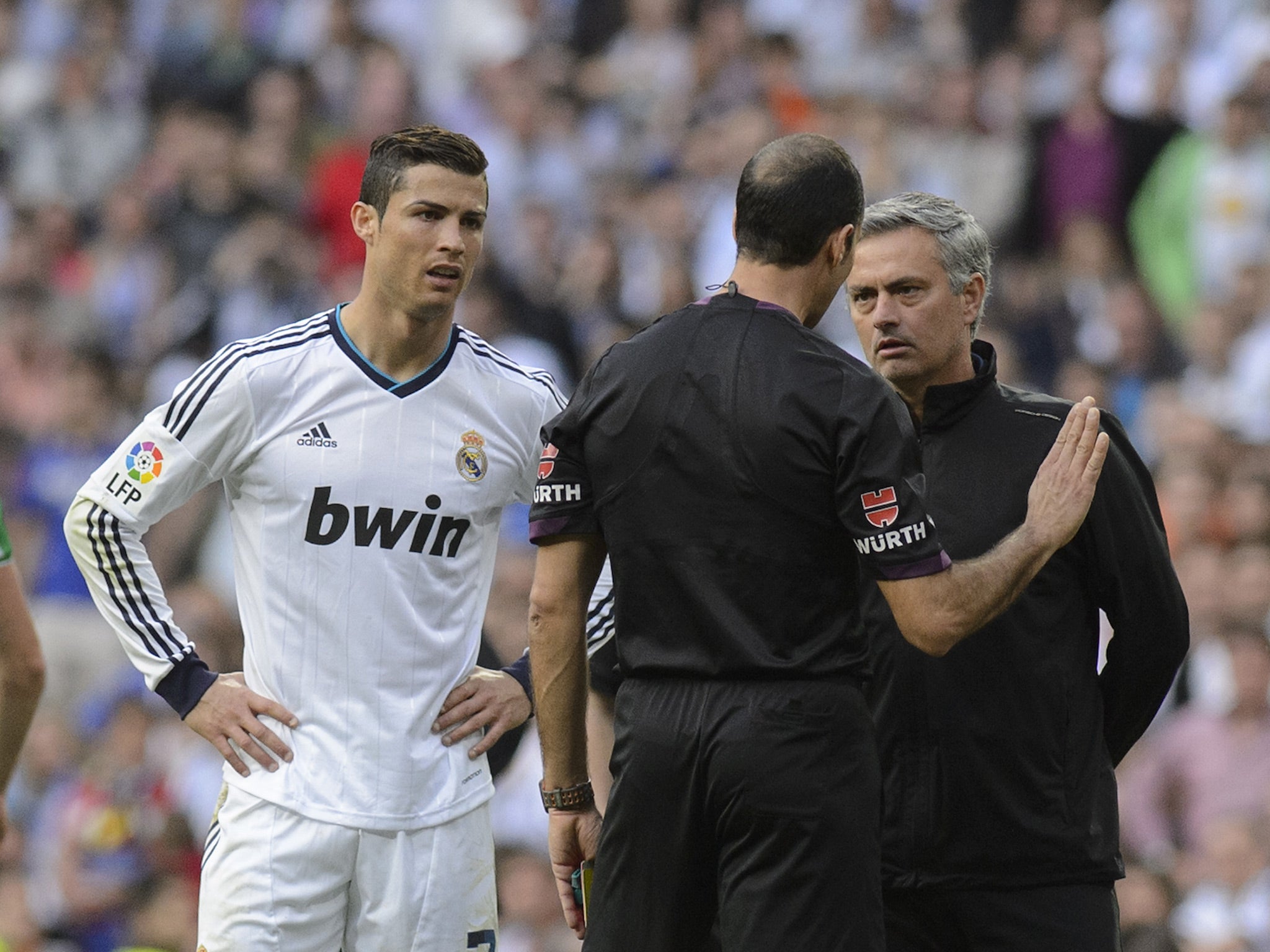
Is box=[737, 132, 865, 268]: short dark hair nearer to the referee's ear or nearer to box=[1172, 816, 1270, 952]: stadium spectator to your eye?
the referee's ear

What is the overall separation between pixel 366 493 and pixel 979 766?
1.58m

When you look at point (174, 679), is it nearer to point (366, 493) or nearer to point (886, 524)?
point (366, 493)

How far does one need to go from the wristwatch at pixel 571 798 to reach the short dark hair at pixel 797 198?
1230mm

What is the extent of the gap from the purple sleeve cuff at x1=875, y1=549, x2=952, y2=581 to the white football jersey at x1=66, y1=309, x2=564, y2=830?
4.16 ft

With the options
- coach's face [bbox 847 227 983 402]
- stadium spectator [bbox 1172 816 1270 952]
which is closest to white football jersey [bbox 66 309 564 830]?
coach's face [bbox 847 227 983 402]

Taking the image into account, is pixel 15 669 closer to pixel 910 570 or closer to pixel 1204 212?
pixel 910 570

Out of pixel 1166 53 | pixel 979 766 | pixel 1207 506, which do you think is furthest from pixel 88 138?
pixel 979 766

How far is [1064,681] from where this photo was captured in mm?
4246

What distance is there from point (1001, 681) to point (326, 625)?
1594 mm

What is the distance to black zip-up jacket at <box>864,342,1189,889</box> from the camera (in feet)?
13.8

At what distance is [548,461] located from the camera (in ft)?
13.2

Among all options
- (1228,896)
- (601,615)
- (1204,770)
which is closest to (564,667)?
(601,615)

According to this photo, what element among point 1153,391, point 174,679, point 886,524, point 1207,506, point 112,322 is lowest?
point 174,679

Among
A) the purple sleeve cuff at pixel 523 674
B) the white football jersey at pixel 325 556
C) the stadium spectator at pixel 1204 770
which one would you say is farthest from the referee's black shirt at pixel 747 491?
the stadium spectator at pixel 1204 770
